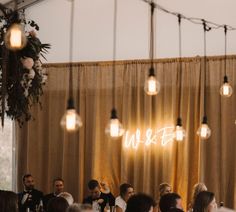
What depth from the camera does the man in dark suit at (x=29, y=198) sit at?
27.5ft

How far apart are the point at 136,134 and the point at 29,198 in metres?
2.24

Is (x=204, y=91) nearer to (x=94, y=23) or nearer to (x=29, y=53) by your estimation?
(x=94, y=23)

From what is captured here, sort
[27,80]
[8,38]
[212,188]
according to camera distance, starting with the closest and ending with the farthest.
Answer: [8,38] → [27,80] → [212,188]


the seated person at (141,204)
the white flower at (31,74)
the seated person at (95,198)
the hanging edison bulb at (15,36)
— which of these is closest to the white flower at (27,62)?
the white flower at (31,74)

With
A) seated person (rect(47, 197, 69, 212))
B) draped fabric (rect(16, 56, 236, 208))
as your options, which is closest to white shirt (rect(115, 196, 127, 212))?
draped fabric (rect(16, 56, 236, 208))

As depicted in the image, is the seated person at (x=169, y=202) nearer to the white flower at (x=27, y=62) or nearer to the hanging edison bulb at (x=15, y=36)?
the white flower at (x=27, y=62)

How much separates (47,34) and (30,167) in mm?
2466

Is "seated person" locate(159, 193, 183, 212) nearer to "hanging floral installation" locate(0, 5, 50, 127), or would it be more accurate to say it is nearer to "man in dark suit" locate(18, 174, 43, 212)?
"hanging floral installation" locate(0, 5, 50, 127)

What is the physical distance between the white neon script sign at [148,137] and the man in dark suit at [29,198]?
177cm

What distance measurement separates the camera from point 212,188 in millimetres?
9180

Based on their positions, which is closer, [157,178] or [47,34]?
[157,178]

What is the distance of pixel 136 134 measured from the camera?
31.9 ft

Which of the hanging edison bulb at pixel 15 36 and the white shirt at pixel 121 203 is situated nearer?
the hanging edison bulb at pixel 15 36

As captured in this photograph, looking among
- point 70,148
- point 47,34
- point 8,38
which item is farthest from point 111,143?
point 8,38
